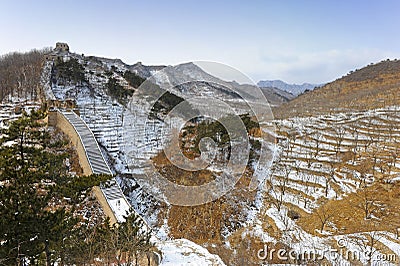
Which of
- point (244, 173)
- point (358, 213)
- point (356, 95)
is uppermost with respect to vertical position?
point (356, 95)

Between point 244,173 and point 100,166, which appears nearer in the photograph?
point 100,166

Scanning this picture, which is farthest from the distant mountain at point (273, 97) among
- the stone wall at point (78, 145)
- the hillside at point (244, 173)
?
the stone wall at point (78, 145)

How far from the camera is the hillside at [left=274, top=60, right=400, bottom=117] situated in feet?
106

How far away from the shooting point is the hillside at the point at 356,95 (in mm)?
32438

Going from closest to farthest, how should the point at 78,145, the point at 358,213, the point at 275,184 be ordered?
the point at 358,213 < the point at 78,145 < the point at 275,184

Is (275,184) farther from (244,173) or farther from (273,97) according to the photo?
(273,97)

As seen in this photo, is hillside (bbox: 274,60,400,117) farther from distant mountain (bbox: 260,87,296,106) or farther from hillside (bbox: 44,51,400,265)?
hillside (bbox: 44,51,400,265)

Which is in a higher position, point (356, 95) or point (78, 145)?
point (356, 95)

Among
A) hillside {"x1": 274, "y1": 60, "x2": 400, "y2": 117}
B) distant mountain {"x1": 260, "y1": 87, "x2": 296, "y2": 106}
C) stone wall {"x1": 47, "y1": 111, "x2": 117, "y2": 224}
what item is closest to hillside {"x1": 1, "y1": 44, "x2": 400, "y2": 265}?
stone wall {"x1": 47, "y1": 111, "x2": 117, "y2": 224}

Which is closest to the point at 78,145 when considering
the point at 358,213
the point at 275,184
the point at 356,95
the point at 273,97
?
the point at 275,184

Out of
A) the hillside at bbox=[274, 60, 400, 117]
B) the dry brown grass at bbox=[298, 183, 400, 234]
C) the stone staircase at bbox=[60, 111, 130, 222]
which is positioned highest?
the hillside at bbox=[274, 60, 400, 117]

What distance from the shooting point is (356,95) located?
3931 cm

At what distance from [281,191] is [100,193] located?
9.07 metres

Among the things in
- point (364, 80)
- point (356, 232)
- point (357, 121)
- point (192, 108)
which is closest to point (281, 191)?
point (356, 232)
